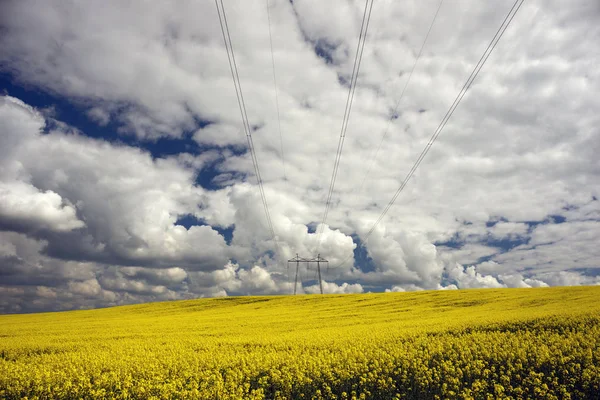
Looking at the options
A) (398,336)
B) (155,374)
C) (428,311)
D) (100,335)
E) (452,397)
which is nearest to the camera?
(452,397)

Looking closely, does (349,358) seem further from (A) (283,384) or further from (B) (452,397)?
(B) (452,397)

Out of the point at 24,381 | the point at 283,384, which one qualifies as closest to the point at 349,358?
the point at 283,384

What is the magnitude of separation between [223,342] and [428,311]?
24.1m

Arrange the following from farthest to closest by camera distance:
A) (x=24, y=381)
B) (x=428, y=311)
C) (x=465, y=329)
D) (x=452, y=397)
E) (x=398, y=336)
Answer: (x=428, y=311) < (x=465, y=329) < (x=398, y=336) < (x=24, y=381) < (x=452, y=397)

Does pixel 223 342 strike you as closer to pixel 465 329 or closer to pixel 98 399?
pixel 98 399

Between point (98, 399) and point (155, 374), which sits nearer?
point (98, 399)

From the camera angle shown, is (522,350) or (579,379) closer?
(579,379)

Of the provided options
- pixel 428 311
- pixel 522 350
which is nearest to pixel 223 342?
pixel 522 350

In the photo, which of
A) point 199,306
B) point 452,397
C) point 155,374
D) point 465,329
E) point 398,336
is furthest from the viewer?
point 199,306

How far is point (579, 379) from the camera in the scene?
37.1 ft

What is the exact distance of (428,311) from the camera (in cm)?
3631

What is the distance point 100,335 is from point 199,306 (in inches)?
1448

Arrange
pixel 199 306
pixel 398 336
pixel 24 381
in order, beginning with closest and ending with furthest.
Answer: pixel 24 381
pixel 398 336
pixel 199 306

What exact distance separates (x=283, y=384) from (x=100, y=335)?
23812 millimetres
